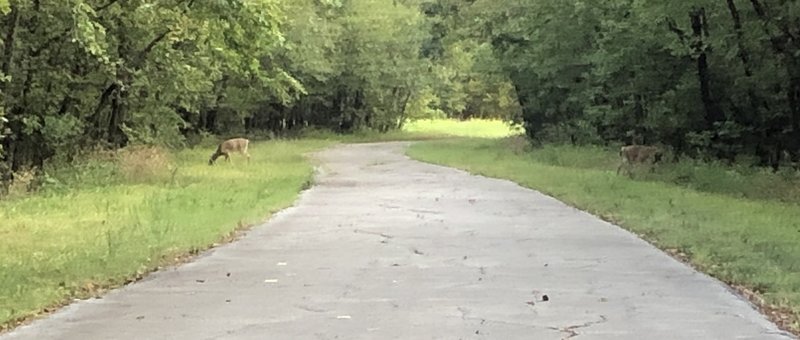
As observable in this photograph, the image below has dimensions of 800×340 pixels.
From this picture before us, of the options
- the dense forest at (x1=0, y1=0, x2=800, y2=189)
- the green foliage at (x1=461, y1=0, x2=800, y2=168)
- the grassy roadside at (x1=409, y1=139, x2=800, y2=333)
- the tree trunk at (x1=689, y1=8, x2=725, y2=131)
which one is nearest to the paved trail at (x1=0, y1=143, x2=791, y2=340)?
the grassy roadside at (x1=409, y1=139, x2=800, y2=333)

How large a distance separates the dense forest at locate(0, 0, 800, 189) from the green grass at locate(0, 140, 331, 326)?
241cm

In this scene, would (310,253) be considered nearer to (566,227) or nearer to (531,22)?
(566,227)

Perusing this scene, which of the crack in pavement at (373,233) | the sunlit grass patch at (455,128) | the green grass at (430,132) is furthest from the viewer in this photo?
the sunlit grass patch at (455,128)

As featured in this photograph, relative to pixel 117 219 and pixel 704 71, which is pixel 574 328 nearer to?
pixel 117 219

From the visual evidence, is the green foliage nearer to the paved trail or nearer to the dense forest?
the dense forest

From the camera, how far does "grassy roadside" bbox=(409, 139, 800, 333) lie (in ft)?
35.3

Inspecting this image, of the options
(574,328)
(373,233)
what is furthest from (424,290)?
Answer: (373,233)

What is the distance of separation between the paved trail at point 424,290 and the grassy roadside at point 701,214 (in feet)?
1.19

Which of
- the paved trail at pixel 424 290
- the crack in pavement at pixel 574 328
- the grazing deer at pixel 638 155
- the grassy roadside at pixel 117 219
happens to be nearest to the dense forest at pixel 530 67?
the grazing deer at pixel 638 155

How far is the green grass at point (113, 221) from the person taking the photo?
10.3m

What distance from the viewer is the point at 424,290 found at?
9.96 metres

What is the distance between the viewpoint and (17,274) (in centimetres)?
1056

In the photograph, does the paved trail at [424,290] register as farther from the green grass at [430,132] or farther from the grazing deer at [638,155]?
the green grass at [430,132]

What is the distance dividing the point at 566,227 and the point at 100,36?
12.4m
